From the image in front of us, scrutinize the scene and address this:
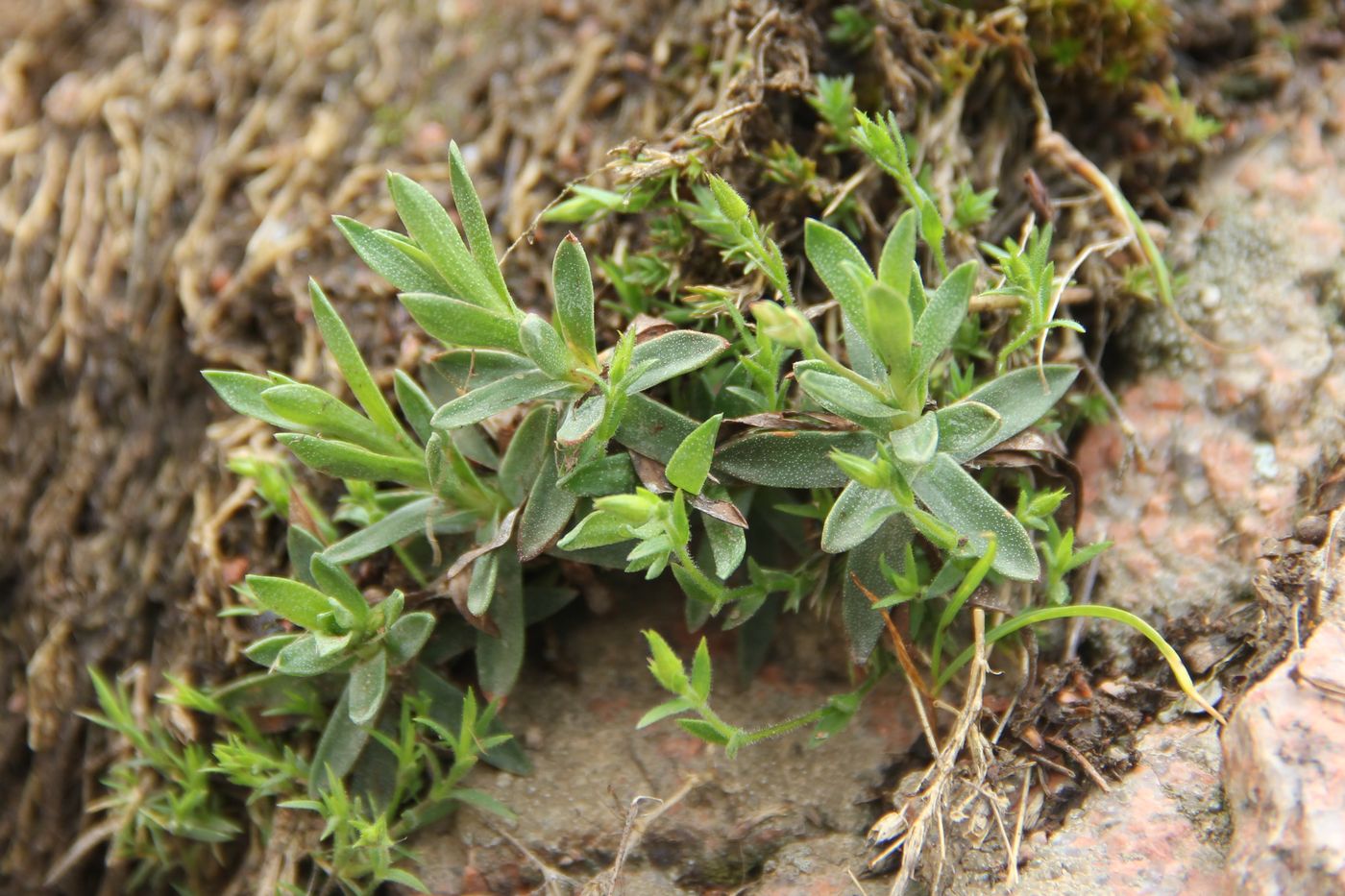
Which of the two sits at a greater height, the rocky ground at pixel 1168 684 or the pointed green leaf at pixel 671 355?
the pointed green leaf at pixel 671 355

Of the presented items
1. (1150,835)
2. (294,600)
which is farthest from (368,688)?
(1150,835)

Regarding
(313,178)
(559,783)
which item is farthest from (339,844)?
(313,178)

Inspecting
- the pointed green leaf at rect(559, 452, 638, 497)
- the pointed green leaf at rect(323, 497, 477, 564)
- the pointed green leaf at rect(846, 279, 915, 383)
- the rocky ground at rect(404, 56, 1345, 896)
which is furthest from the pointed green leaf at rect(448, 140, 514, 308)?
the rocky ground at rect(404, 56, 1345, 896)

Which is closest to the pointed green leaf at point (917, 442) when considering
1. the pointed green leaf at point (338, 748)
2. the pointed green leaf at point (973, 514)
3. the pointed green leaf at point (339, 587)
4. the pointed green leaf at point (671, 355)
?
the pointed green leaf at point (973, 514)

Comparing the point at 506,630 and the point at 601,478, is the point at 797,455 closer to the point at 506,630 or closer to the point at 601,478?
the point at 601,478

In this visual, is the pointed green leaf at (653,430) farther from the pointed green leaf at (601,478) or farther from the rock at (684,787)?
the rock at (684,787)

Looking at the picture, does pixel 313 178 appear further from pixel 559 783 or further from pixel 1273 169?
pixel 1273 169

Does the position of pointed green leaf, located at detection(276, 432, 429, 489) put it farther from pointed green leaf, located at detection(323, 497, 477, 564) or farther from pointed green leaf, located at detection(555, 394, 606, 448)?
pointed green leaf, located at detection(555, 394, 606, 448)

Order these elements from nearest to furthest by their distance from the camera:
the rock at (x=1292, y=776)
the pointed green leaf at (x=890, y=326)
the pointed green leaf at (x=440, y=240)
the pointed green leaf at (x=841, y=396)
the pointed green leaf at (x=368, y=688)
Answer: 1. the rock at (x=1292, y=776)
2. the pointed green leaf at (x=890, y=326)
3. the pointed green leaf at (x=841, y=396)
4. the pointed green leaf at (x=440, y=240)
5. the pointed green leaf at (x=368, y=688)
